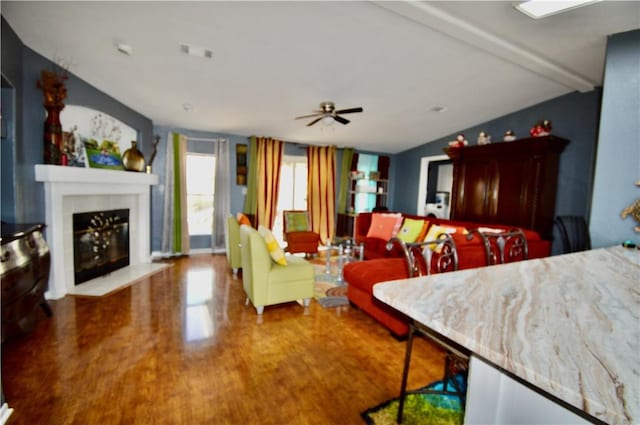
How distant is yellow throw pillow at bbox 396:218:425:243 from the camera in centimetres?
437

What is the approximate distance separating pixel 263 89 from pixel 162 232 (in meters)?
3.20

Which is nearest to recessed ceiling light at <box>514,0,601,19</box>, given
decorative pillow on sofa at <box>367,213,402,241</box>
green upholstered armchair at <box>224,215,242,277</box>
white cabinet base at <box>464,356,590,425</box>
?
white cabinet base at <box>464,356,590,425</box>

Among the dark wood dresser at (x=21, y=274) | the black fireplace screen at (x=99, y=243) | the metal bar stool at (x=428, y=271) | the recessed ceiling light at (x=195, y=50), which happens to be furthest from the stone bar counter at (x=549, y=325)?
the black fireplace screen at (x=99, y=243)

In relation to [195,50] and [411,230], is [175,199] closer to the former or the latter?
[195,50]

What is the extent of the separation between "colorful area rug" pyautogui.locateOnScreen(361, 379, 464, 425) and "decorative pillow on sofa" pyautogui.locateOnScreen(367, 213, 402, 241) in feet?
10.3

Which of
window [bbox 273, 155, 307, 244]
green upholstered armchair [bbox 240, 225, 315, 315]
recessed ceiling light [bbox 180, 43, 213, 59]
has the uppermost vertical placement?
recessed ceiling light [bbox 180, 43, 213, 59]

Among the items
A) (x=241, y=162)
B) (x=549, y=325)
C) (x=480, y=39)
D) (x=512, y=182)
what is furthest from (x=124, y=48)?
(x=512, y=182)

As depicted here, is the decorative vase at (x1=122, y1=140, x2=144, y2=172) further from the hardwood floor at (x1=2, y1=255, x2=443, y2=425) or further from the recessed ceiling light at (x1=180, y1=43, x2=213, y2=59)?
the recessed ceiling light at (x1=180, y1=43, x2=213, y2=59)

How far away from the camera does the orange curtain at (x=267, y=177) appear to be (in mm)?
5633

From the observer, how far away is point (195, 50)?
106 inches

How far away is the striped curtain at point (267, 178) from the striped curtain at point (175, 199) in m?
1.32

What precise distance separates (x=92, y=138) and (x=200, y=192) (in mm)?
1974

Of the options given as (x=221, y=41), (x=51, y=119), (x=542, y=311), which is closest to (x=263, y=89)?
(x=221, y=41)

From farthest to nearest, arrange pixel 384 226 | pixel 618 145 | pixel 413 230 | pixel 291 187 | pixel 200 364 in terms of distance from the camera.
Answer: pixel 291 187 → pixel 384 226 → pixel 413 230 → pixel 618 145 → pixel 200 364
